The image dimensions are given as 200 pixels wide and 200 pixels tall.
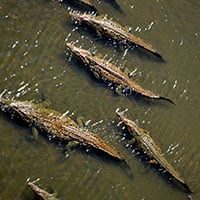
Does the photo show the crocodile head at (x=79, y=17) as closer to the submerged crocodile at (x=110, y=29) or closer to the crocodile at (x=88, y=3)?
the submerged crocodile at (x=110, y=29)

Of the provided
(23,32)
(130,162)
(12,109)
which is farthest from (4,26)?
(130,162)

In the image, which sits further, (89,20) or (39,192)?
(89,20)

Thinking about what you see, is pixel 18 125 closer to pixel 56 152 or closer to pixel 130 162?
pixel 56 152

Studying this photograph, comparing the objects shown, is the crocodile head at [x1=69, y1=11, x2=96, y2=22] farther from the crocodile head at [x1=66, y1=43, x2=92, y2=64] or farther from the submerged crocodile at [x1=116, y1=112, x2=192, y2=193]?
the submerged crocodile at [x1=116, y1=112, x2=192, y2=193]

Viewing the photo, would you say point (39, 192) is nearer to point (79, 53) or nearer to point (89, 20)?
point (79, 53)

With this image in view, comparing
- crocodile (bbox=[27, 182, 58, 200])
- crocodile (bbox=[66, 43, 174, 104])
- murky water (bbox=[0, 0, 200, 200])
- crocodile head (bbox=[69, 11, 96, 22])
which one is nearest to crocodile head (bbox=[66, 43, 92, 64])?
crocodile (bbox=[66, 43, 174, 104])

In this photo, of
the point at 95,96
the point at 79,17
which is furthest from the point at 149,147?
the point at 79,17
